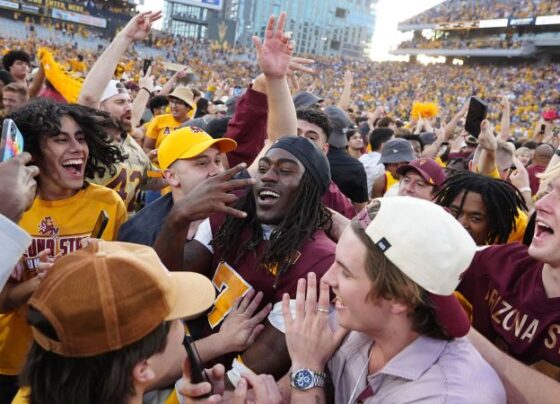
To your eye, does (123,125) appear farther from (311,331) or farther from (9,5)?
(9,5)

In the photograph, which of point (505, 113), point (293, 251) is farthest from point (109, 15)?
point (293, 251)

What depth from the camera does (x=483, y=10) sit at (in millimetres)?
47156

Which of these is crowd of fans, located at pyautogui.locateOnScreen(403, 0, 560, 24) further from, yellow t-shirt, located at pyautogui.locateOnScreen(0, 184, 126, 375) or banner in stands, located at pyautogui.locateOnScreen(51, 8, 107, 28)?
yellow t-shirt, located at pyautogui.locateOnScreen(0, 184, 126, 375)

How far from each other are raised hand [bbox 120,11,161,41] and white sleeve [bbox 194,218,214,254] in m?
1.81

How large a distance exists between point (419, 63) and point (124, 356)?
5278cm

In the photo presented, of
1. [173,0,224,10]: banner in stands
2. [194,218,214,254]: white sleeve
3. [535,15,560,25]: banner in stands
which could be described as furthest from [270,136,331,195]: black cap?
[173,0,224,10]: banner in stands

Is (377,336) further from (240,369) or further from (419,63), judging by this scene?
(419,63)

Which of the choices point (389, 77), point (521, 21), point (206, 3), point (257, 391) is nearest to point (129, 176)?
point (257, 391)

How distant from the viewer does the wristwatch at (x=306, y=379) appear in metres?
1.70

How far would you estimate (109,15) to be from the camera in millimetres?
50719

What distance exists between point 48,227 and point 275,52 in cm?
162

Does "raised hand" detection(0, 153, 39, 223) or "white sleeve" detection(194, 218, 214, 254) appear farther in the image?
"white sleeve" detection(194, 218, 214, 254)

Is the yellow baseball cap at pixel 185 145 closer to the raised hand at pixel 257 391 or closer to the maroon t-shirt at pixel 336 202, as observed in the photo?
the maroon t-shirt at pixel 336 202

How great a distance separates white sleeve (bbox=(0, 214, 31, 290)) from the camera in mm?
1701
